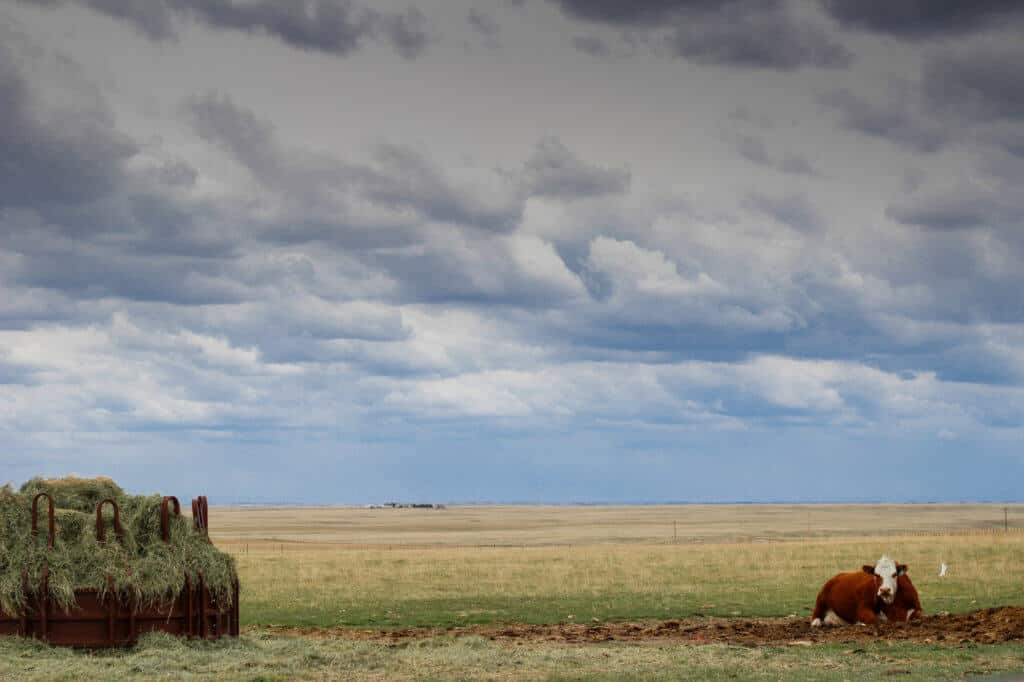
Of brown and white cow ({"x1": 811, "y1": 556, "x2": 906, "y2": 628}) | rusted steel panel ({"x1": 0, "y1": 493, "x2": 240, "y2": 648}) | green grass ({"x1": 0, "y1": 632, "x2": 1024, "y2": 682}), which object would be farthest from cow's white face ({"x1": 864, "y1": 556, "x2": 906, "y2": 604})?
rusted steel panel ({"x1": 0, "y1": 493, "x2": 240, "y2": 648})

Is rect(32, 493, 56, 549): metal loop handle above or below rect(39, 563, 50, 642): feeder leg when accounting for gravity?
above

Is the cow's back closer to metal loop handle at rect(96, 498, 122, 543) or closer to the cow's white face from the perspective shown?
the cow's white face

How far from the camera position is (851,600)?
23797 mm

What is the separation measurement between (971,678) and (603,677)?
16.7 feet

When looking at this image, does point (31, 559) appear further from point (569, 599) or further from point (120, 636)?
point (569, 599)

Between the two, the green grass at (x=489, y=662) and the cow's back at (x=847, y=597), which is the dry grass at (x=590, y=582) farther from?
the green grass at (x=489, y=662)

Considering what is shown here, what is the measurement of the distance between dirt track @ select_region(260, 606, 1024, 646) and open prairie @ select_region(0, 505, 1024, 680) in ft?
0.18

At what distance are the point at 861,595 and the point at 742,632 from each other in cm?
242

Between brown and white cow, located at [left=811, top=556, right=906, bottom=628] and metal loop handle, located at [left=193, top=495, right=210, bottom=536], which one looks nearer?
metal loop handle, located at [left=193, top=495, right=210, bottom=536]

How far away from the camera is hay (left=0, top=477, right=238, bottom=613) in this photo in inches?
761

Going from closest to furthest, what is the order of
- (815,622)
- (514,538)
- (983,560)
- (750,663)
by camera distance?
(750,663) → (815,622) → (983,560) → (514,538)

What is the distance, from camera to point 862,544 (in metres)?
64.4

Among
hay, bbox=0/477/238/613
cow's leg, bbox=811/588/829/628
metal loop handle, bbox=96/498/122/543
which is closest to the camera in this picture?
hay, bbox=0/477/238/613

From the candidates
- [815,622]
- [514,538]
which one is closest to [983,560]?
[815,622]
